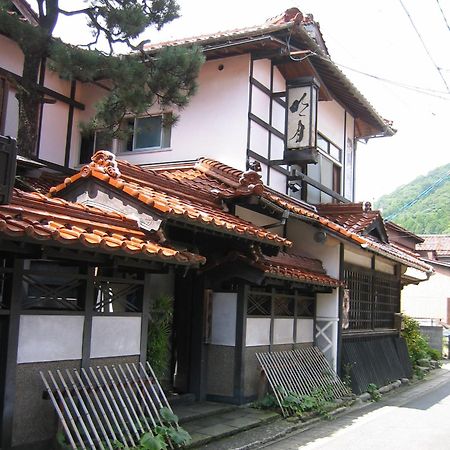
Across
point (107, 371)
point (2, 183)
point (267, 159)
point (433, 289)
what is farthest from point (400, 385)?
point (433, 289)

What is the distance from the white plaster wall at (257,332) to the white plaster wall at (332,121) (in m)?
7.20

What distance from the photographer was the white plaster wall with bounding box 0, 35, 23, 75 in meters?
13.0

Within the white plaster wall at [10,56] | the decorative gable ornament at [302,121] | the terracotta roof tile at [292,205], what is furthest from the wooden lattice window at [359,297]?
the white plaster wall at [10,56]

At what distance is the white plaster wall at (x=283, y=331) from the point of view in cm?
1220

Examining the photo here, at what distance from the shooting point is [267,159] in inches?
558

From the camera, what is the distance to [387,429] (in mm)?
10242

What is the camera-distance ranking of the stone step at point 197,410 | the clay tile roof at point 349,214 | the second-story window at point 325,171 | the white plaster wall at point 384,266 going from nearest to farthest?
the stone step at point 197,410 → the clay tile roof at point 349,214 → the second-story window at point 325,171 → the white plaster wall at point 384,266

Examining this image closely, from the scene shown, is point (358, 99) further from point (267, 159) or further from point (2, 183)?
point (2, 183)

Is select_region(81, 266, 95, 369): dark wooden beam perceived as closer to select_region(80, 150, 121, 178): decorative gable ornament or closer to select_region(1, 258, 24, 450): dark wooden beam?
select_region(1, 258, 24, 450): dark wooden beam

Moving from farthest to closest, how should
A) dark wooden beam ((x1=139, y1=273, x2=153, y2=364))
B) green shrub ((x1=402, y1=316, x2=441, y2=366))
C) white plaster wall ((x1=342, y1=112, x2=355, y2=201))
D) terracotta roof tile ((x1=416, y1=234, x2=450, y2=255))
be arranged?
terracotta roof tile ((x1=416, y1=234, x2=450, y2=255))
green shrub ((x1=402, y1=316, x2=441, y2=366))
white plaster wall ((x1=342, y1=112, x2=355, y2=201))
dark wooden beam ((x1=139, y1=273, x2=153, y2=364))

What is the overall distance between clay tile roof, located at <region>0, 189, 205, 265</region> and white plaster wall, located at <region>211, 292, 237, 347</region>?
329cm

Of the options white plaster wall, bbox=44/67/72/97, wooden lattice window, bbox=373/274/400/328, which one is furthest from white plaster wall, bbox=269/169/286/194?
white plaster wall, bbox=44/67/72/97

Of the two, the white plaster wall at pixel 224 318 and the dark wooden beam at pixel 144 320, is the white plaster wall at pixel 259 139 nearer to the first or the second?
the white plaster wall at pixel 224 318

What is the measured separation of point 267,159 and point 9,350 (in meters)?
9.06
